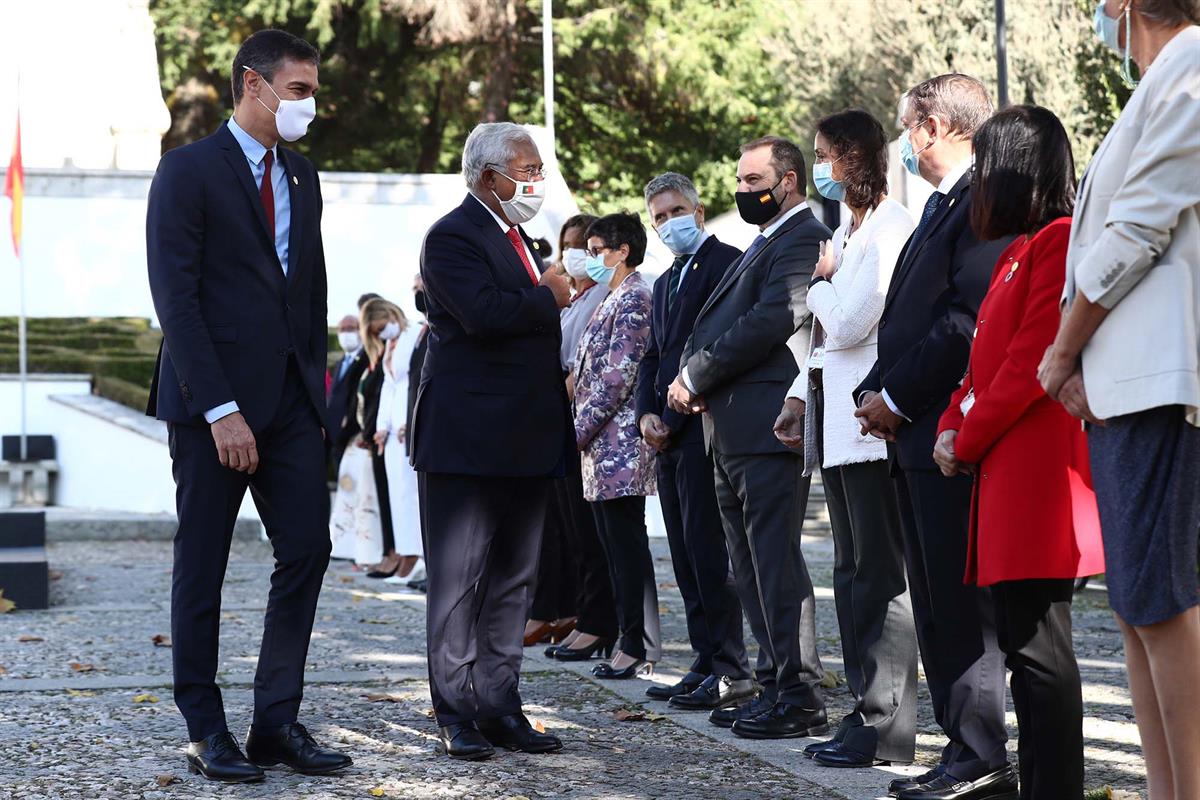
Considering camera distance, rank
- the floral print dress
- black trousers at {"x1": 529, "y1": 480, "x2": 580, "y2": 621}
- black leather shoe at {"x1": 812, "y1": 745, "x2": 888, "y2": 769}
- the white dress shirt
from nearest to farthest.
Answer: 1. the white dress shirt
2. black leather shoe at {"x1": 812, "y1": 745, "x2": 888, "y2": 769}
3. the floral print dress
4. black trousers at {"x1": 529, "y1": 480, "x2": 580, "y2": 621}

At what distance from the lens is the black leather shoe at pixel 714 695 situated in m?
6.68

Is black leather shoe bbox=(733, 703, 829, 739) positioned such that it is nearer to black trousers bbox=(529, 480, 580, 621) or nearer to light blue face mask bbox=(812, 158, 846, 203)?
light blue face mask bbox=(812, 158, 846, 203)

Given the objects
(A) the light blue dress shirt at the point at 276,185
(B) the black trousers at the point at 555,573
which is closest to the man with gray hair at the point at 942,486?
(A) the light blue dress shirt at the point at 276,185

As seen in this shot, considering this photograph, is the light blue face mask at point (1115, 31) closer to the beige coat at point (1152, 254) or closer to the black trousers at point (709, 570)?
the beige coat at point (1152, 254)

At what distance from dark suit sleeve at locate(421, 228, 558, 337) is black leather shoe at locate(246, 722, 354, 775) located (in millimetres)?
1527

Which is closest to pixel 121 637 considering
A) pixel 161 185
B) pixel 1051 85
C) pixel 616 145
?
pixel 161 185

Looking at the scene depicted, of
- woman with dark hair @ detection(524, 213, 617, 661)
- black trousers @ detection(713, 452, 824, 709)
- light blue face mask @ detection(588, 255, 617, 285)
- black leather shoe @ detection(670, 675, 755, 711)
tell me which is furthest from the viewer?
woman with dark hair @ detection(524, 213, 617, 661)

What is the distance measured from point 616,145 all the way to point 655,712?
3104 cm

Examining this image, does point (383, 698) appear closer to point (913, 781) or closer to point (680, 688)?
point (680, 688)

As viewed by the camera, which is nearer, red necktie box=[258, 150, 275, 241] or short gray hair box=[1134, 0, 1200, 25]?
short gray hair box=[1134, 0, 1200, 25]

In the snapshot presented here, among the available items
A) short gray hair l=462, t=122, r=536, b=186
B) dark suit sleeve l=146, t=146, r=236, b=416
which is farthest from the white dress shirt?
dark suit sleeve l=146, t=146, r=236, b=416

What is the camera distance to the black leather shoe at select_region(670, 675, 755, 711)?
6676 millimetres

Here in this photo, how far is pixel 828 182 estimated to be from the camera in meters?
5.93

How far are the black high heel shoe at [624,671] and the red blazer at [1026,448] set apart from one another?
3271mm
